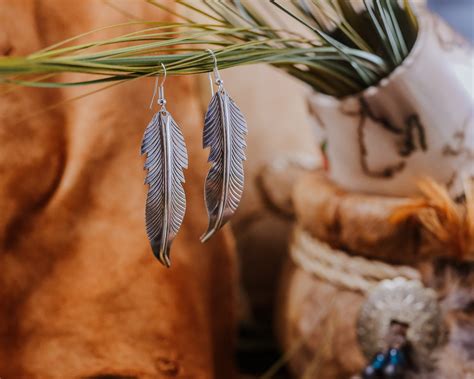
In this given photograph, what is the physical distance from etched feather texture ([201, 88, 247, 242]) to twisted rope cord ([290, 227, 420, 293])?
0.25 meters

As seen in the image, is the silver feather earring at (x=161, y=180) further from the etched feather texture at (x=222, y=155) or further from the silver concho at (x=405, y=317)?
the silver concho at (x=405, y=317)

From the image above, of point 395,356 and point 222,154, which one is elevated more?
point 222,154

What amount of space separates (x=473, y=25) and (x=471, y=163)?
634 millimetres

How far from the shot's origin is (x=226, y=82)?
820mm

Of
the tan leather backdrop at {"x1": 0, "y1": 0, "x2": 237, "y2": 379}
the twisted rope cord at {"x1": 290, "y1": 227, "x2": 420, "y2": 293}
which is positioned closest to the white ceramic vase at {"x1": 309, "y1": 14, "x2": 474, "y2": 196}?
the twisted rope cord at {"x1": 290, "y1": 227, "x2": 420, "y2": 293}

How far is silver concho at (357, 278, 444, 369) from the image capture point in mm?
573

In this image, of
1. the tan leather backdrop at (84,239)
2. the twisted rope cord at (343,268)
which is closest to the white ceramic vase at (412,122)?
the twisted rope cord at (343,268)

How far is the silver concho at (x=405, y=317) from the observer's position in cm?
57

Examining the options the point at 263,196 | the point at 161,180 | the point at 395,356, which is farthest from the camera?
the point at 263,196

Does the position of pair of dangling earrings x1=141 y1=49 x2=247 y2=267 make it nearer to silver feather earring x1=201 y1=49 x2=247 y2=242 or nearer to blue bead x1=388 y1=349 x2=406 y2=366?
silver feather earring x1=201 y1=49 x2=247 y2=242

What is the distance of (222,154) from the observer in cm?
41

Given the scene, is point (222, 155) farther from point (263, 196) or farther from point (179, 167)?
point (263, 196)

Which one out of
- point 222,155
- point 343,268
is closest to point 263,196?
point 343,268

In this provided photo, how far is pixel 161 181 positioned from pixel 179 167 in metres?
0.02
